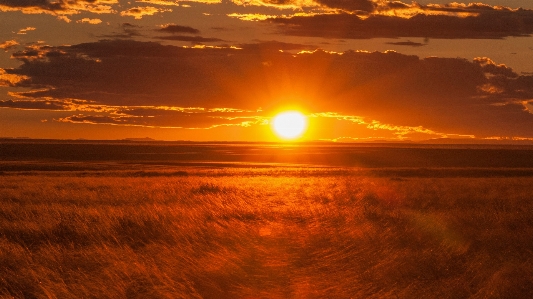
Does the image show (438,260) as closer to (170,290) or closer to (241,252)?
(241,252)

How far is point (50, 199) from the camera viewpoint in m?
27.2

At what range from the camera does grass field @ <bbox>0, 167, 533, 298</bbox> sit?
444 inches

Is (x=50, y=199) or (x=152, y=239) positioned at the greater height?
(x=50, y=199)

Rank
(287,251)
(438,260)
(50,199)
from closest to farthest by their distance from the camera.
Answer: (438,260) < (287,251) < (50,199)

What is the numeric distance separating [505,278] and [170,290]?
5.69 metres

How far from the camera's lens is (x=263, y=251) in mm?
15562

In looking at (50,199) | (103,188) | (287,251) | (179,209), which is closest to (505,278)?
(287,251)

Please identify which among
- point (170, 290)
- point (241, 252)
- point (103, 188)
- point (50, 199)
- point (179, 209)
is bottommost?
point (170, 290)

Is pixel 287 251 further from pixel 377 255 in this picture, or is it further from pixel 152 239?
pixel 152 239

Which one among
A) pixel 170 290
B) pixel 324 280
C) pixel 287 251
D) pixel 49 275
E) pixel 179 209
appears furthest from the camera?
pixel 179 209

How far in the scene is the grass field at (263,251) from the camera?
1127 cm

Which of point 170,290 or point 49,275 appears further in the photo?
point 49,275

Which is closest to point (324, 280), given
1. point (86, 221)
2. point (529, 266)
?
point (529, 266)

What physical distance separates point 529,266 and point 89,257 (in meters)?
8.46
